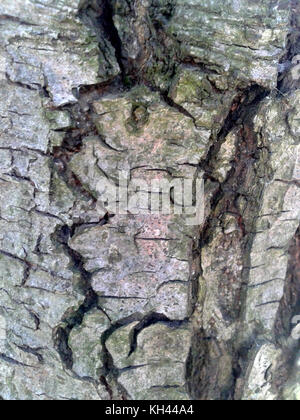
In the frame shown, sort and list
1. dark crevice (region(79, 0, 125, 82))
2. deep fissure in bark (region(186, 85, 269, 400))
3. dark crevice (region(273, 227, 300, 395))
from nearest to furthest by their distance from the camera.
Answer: dark crevice (region(79, 0, 125, 82)) → deep fissure in bark (region(186, 85, 269, 400)) → dark crevice (region(273, 227, 300, 395))

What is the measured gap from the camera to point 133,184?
1.02 metres

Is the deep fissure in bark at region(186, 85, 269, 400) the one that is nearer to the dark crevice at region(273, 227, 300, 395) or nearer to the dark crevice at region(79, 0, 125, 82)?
the dark crevice at region(273, 227, 300, 395)

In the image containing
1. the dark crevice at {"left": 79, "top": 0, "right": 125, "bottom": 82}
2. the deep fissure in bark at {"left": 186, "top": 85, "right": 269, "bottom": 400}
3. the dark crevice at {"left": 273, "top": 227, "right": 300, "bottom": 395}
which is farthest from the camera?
the dark crevice at {"left": 273, "top": 227, "right": 300, "bottom": 395}

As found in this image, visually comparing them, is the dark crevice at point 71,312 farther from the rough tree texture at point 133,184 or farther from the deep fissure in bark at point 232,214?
the deep fissure in bark at point 232,214

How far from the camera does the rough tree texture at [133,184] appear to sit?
0.97 m

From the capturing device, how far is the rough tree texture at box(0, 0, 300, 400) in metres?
0.97

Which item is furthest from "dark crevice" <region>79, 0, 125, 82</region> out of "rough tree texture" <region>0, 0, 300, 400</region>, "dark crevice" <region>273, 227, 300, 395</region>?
"dark crevice" <region>273, 227, 300, 395</region>

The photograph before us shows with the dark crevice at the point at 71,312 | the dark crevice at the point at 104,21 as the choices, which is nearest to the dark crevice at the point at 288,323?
the dark crevice at the point at 71,312

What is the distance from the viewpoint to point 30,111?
972 mm

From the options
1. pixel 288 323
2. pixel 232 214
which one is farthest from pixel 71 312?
pixel 288 323

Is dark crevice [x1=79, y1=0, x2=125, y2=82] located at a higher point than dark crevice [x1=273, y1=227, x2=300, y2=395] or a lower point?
higher

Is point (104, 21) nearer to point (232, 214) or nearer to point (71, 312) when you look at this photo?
point (232, 214)

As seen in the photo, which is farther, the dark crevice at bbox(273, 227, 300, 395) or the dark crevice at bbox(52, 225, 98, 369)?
the dark crevice at bbox(273, 227, 300, 395)

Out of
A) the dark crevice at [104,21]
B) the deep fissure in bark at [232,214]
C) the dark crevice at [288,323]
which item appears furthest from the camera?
the dark crevice at [288,323]
